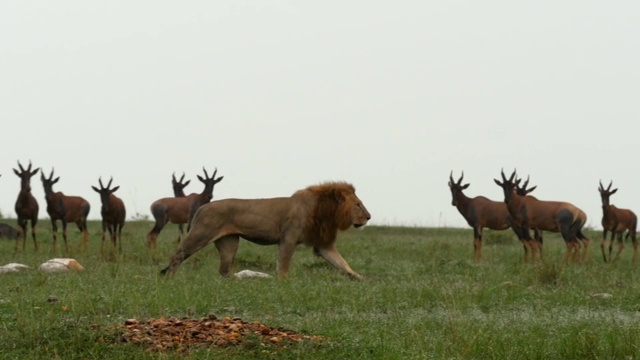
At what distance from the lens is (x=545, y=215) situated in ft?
80.4

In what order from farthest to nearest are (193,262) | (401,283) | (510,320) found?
(193,262)
(401,283)
(510,320)

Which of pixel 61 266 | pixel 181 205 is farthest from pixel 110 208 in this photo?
pixel 61 266

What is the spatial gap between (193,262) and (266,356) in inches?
457

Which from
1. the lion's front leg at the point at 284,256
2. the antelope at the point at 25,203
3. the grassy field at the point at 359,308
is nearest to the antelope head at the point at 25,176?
the antelope at the point at 25,203

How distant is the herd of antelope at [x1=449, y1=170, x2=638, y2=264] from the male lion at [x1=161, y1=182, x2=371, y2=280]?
737cm

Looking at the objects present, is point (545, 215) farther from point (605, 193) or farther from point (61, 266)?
point (61, 266)

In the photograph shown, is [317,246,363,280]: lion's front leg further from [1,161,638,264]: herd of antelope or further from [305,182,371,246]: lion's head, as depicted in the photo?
[1,161,638,264]: herd of antelope

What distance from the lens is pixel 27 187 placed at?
24891 mm

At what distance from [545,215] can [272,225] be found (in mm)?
10399

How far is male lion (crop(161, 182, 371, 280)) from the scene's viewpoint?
52.3 ft

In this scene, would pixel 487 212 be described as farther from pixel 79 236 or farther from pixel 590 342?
pixel 590 342

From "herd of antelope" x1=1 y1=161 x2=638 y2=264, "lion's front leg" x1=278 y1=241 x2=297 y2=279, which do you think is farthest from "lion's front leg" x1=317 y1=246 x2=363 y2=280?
"herd of antelope" x1=1 y1=161 x2=638 y2=264

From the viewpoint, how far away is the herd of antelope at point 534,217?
23516 millimetres

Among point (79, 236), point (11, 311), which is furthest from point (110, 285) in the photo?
point (79, 236)
